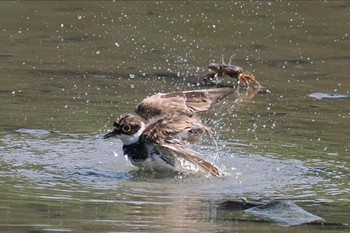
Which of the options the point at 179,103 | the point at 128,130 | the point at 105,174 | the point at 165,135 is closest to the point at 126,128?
the point at 128,130

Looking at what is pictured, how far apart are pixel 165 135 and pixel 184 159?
28 centimetres

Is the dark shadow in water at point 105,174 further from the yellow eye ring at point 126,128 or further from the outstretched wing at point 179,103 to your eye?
the outstretched wing at point 179,103

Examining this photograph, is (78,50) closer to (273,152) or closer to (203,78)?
(203,78)

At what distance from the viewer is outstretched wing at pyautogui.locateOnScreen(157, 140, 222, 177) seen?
29.9ft

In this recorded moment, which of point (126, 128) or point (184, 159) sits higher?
point (126, 128)


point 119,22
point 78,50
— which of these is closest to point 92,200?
point 78,50

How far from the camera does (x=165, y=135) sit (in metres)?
9.39

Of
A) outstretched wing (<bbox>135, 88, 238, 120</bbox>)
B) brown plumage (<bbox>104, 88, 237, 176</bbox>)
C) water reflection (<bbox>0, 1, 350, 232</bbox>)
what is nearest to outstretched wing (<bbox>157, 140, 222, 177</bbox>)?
brown plumage (<bbox>104, 88, 237, 176</bbox>)

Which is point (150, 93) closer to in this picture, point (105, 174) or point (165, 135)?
point (165, 135)

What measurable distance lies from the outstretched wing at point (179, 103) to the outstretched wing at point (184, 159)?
615 mm

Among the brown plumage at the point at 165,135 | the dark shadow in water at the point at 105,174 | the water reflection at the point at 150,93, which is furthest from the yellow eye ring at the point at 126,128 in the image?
the dark shadow in water at the point at 105,174

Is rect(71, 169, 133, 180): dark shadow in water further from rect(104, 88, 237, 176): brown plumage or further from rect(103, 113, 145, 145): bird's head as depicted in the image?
rect(103, 113, 145, 145): bird's head

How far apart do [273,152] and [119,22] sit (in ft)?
23.4

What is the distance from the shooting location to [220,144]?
34.2 feet
